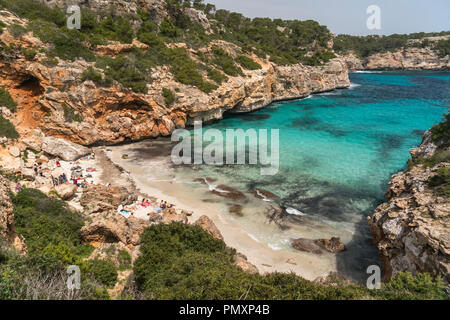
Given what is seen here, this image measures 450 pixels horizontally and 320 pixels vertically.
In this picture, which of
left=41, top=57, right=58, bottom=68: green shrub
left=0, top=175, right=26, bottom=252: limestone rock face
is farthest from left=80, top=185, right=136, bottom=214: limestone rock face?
left=41, top=57, right=58, bottom=68: green shrub

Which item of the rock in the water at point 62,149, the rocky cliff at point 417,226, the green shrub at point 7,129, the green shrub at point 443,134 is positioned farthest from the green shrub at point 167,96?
the green shrub at point 443,134

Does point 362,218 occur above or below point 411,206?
below

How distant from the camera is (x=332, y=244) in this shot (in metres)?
14.5

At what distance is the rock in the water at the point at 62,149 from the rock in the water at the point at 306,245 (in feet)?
65.4

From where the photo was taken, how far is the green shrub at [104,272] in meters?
8.76

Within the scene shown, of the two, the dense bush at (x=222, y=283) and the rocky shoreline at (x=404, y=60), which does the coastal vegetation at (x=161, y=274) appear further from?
the rocky shoreline at (x=404, y=60)

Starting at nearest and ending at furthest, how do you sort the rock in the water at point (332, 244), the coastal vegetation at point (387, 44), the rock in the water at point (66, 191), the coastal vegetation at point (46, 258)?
the coastal vegetation at point (46, 258)
the rock in the water at point (332, 244)
the rock in the water at point (66, 191)
the coastal vegetation at point (387, 44)

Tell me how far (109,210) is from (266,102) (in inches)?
1409

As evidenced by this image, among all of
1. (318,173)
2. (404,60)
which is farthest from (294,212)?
(404,60)

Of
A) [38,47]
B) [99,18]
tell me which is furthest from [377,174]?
[99,18]

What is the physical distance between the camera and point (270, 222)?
1661cm

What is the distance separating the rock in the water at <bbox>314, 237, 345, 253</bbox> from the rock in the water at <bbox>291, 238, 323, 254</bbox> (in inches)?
11.1

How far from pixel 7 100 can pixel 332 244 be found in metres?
29.5
